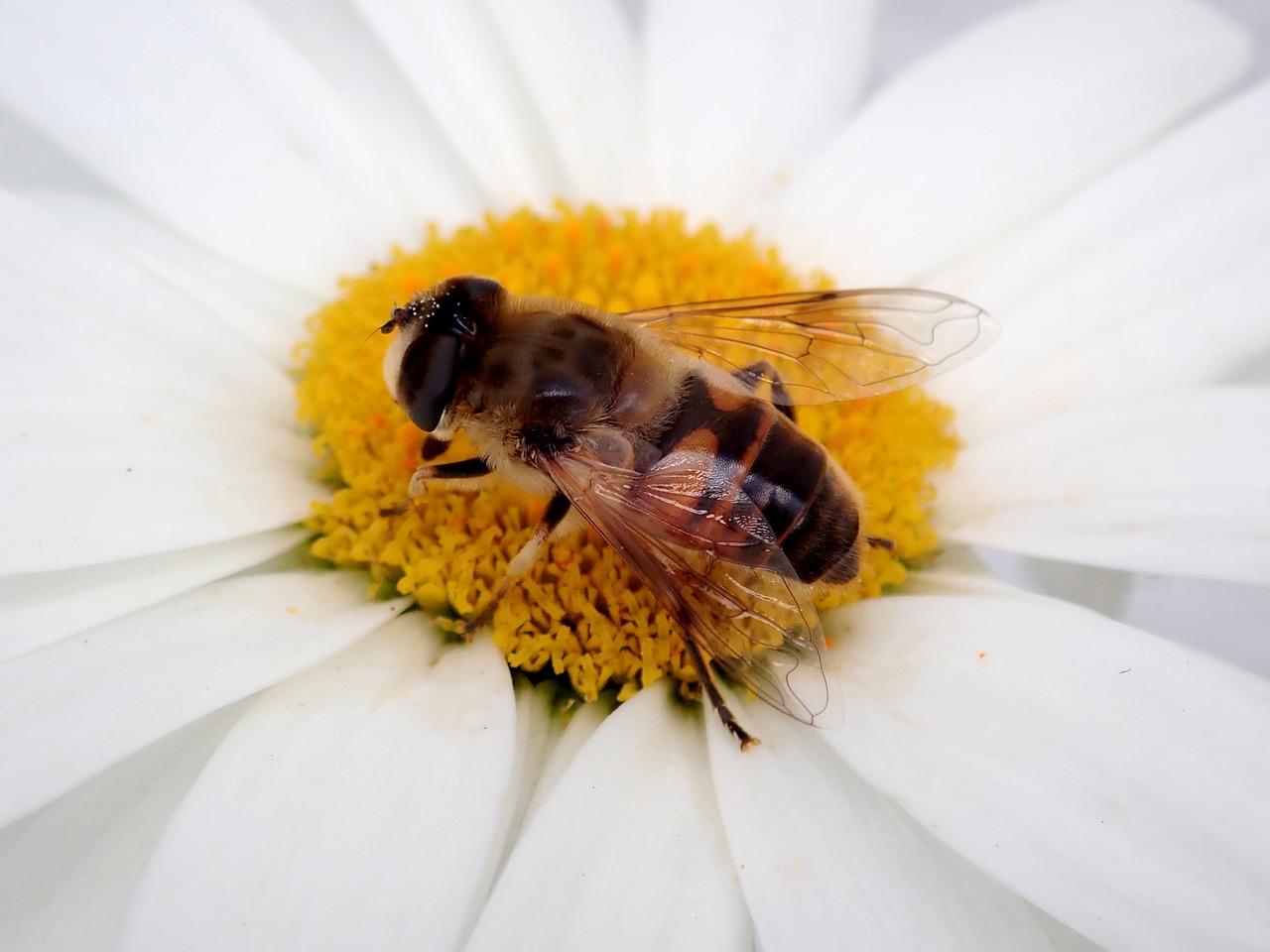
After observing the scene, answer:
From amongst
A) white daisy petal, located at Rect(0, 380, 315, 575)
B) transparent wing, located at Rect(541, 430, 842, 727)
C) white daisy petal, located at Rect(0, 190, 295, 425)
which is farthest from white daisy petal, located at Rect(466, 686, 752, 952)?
white daisy petal, located at Rect(0, 190, 295, 425)

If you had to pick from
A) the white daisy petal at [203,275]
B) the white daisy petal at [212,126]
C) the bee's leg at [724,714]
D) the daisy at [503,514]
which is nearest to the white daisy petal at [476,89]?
the daisy at [503,514]

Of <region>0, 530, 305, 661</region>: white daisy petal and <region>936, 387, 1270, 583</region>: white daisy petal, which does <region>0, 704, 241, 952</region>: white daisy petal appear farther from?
<region>936, 387, 1270, 583</region>: white daisy petal

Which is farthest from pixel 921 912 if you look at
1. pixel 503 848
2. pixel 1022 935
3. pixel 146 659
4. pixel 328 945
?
pixel 146 659

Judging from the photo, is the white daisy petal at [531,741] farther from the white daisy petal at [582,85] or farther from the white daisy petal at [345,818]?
the white daisy petal at [582,85]

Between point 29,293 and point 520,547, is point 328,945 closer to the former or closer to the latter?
point 520,547

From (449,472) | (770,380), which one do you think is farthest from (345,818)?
(770,380)
